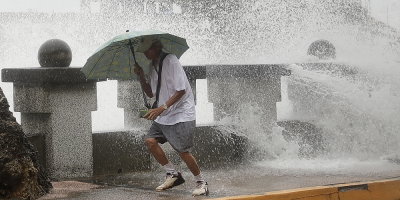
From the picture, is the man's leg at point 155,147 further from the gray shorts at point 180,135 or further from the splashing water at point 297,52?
the splashing water at point 297,52

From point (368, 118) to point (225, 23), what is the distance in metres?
5.53

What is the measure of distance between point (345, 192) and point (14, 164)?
3.30 meters

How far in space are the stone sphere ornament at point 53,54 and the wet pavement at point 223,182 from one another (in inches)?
56.5

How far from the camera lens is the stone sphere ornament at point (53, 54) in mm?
6020

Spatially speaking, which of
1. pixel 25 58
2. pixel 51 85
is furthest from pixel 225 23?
pixel 51 85

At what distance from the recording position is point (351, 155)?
7.64 metres

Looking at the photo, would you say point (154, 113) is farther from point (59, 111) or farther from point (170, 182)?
point (59, 111)

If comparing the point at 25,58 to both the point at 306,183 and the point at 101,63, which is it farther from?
the point at 306,183

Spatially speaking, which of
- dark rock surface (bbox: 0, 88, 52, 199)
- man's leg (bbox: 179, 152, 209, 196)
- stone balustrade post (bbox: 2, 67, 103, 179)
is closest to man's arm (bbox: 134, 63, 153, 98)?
man's leg (bbox: 179, 152, 209, 196)

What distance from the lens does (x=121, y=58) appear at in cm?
519

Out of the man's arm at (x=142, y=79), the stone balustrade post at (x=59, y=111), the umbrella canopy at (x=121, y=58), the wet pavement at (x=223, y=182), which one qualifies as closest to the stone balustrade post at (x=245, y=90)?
the wet pavement at (x=223, y=182)

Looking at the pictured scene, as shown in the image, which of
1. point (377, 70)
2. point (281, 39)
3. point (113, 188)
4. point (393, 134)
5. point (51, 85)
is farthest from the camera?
point (281, 39)

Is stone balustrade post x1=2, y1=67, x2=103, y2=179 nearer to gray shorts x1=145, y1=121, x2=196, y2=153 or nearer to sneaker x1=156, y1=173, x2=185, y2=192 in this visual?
sneaker x1=156, y1=173, x2=185, y2=192

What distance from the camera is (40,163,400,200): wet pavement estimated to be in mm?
5062
